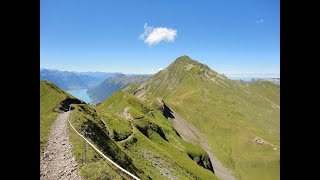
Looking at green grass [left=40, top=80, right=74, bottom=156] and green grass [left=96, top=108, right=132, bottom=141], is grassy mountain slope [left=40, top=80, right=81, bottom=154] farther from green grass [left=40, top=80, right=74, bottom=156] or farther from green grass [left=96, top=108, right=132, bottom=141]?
green grass [left=96, top=108, right=132, bottom=141]

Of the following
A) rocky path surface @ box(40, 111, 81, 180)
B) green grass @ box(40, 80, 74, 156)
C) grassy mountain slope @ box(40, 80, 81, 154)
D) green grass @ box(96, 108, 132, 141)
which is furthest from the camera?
green grass @ box(96, 108, 132, 141)

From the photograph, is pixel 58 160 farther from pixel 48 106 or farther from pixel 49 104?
pixel 49 104

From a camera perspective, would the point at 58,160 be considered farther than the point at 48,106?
No

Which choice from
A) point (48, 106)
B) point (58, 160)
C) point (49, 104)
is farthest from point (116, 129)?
point (58, 160)

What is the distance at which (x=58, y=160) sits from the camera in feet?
92.3

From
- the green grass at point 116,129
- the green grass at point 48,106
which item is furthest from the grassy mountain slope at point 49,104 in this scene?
the green grass at point 116,129

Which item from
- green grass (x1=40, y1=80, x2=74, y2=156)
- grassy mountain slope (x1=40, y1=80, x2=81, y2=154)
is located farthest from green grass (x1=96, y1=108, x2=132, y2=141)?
green grass (x1=40, y1=80, x2=74, y2=156)

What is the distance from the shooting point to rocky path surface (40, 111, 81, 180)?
980 inches
